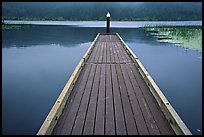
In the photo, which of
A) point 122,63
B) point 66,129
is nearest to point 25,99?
point 122,63

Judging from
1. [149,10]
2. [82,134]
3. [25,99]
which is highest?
[149,10]

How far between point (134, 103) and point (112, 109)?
1.75 feet

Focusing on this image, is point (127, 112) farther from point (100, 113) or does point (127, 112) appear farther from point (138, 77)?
point (138, 77)

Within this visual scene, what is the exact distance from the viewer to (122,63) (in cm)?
830

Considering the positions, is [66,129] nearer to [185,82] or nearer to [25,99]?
[25,99]

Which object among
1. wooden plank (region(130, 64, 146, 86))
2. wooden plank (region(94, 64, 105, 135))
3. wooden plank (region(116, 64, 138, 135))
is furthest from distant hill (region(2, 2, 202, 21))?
wooden plank (region(94, 64, 105, 135))

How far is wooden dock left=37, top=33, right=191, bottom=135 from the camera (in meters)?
3.52

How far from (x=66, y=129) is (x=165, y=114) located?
172 cm

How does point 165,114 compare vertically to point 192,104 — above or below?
above

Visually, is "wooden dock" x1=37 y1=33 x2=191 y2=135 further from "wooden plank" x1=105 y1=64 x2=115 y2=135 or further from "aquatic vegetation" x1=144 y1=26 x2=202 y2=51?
"aquatic vegetation" x1=144 y1=26 x2=202 y2=51

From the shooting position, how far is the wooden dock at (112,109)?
138 inches

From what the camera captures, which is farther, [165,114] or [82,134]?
[165,114]

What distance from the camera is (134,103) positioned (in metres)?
4.55

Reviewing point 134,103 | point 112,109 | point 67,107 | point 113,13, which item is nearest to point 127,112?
point 112,109
